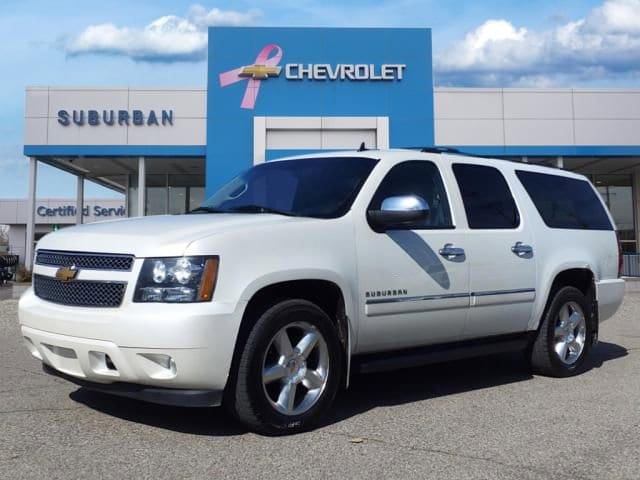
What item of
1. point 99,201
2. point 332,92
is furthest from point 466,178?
point 99,201

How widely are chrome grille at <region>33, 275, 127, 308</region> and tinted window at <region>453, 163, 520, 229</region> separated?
9.30 feet

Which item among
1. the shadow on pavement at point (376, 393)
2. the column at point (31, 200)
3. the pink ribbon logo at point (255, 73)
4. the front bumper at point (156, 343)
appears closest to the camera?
the front bumper at point (156, 343)

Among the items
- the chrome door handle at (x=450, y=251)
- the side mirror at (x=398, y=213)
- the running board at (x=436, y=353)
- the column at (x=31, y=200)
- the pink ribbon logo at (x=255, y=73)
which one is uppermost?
the pink ribbon logo at (x=255, y=73)

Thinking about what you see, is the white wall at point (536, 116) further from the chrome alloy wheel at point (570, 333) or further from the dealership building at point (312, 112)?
the chrome alloy wheel at point (570, 333)

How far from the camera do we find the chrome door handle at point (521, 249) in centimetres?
528

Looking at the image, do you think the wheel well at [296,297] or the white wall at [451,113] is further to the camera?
the white wall at [451,113]

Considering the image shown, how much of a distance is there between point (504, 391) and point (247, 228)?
2.82m

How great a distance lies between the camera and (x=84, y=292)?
12.3 feet

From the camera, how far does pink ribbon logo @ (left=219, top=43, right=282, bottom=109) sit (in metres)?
20.7

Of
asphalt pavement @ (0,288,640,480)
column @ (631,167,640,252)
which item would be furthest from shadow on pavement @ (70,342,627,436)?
column @ (631,167,640,252)

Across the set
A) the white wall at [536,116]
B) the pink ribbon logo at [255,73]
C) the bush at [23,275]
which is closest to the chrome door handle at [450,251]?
the pink ribbon logo at [255,73]

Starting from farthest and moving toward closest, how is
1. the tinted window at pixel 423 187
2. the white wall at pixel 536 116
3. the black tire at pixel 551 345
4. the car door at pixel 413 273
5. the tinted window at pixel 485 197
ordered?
the white wall at pixel 536 116, the black tire at pixel 551 345, the tinted window at pixel 485 197, the tinted window at pixel 423 187, the car door at pixel 413 273

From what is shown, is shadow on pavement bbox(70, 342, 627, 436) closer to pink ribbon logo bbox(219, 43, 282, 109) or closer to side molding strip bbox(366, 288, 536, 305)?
side molding strip bbox(366, 288, 536, 305)

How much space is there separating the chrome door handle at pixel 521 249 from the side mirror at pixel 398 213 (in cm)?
132
